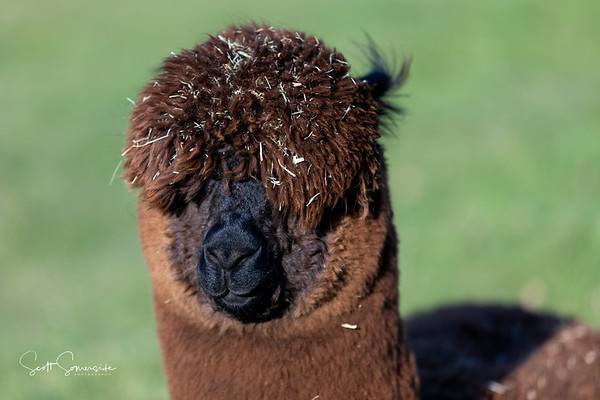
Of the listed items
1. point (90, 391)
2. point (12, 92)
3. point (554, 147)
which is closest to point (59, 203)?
point (12, 92)

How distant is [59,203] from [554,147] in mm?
7896

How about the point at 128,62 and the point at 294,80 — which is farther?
the point at 128,62

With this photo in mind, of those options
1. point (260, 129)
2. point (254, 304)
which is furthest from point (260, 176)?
point (254, 304)

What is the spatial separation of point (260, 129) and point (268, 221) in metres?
0.36

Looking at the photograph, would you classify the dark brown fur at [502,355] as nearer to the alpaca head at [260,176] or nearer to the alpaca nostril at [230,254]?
the alpaca head at [260,176]

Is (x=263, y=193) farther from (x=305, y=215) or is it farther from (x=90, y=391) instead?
(x=90, y=391)

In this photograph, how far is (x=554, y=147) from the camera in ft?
44.2
